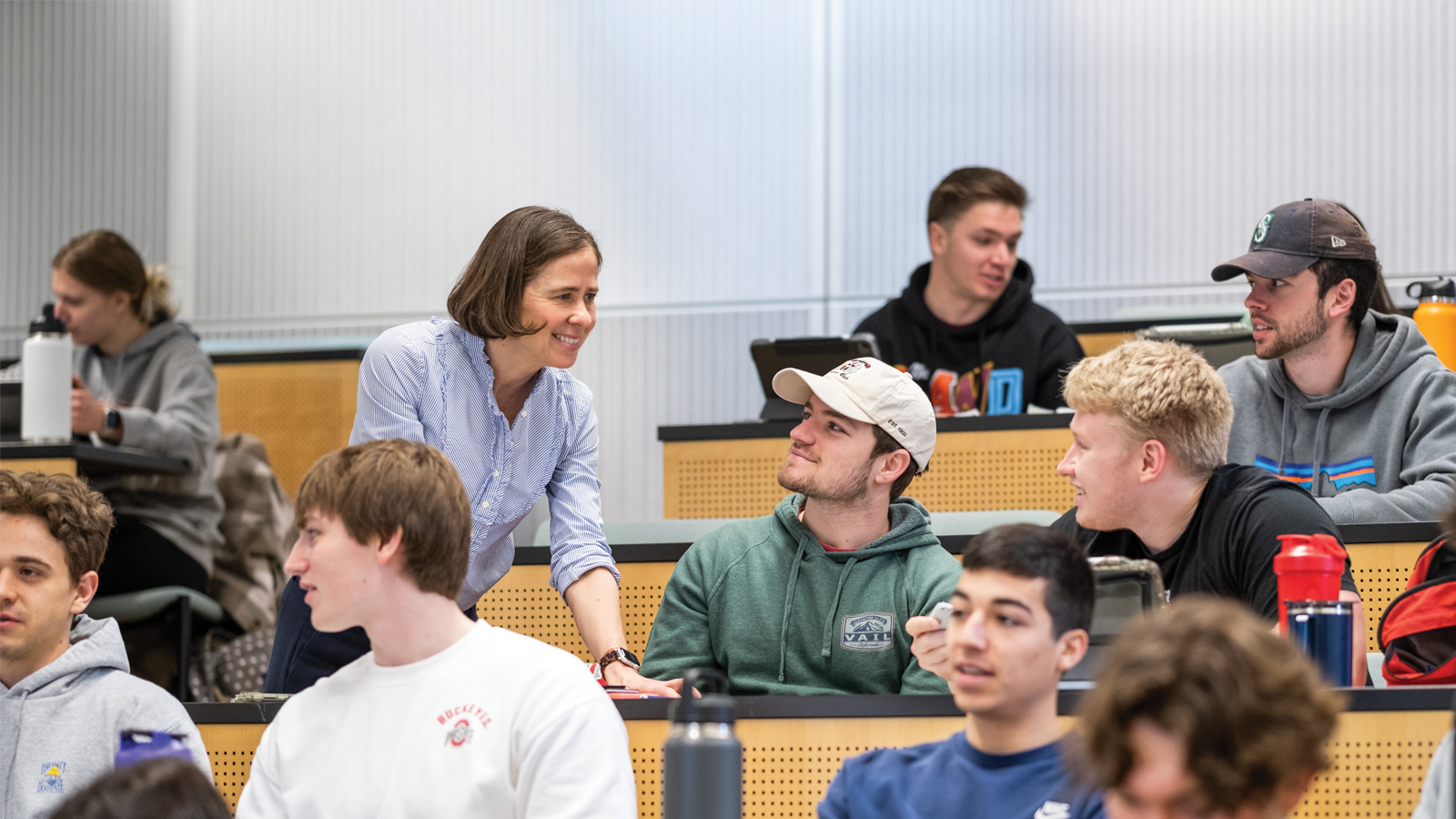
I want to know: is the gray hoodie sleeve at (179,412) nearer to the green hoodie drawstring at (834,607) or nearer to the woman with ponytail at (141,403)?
the woman with ponytail at (141,403)

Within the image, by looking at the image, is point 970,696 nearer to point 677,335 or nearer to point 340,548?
point 340,548

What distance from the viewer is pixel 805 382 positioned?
2.47 meters

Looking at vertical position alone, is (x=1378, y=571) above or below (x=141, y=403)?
below

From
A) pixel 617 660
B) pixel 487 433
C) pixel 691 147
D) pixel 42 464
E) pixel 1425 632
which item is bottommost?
pixel 617 660

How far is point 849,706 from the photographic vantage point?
1896 mm

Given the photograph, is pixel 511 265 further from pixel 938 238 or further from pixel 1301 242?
pixel 938 238

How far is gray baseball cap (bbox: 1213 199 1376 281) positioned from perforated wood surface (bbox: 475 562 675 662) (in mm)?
1235

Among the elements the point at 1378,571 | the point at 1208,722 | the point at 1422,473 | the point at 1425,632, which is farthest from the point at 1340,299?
the point at 1208,722

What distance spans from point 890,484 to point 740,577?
299 millimetres

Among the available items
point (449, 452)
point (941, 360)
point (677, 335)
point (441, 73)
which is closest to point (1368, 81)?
point (941, 360)

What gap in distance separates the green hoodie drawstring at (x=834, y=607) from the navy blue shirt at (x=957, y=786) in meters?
0.63

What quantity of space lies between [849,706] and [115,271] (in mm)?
2887

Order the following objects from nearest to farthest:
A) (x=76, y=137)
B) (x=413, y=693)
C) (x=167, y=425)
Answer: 1. (x=413, y=693)
2. (x=167, y=425)
3. (x=76, y=137)

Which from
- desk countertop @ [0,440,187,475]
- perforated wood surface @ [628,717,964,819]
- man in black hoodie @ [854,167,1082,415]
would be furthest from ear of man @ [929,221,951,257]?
perforated wood surface @ [628,717,964,819]
